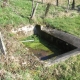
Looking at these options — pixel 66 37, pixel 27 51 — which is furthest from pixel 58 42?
pixel 27 51

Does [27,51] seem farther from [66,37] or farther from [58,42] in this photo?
[66,37]

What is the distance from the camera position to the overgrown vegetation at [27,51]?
25.4 ft

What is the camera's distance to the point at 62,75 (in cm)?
799

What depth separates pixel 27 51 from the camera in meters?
9.27

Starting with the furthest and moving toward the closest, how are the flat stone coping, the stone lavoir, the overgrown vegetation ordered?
the flat stone coping → the stone lavoir → the overgrown vegetation

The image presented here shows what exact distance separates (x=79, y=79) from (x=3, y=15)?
6.33m

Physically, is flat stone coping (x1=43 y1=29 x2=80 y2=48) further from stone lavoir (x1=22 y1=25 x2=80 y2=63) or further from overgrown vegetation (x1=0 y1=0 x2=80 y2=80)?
overgrown vegetation (x1=0 y1=0 x2=80 y2=80)

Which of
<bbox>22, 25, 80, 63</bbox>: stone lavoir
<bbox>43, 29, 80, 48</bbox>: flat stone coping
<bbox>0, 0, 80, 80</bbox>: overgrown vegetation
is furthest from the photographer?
<bbox>43, 29, 80, 48</bbox>: flat stone coping

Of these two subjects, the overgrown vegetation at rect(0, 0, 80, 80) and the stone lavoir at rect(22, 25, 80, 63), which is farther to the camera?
the stone lavoir at rect(22, 25, 80, 63)

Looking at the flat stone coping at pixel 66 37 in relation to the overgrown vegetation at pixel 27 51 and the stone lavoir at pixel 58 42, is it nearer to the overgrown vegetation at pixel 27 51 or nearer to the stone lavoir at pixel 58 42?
the stone lavoir at pixel 58 42

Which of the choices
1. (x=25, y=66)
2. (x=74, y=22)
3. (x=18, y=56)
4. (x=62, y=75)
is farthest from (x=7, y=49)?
(x=74, y=22)

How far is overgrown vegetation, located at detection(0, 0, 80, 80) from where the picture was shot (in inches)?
305

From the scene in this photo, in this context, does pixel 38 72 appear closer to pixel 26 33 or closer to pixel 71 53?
pixel 71 53

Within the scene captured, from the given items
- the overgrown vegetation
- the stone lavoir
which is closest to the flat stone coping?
the stone lavoir
